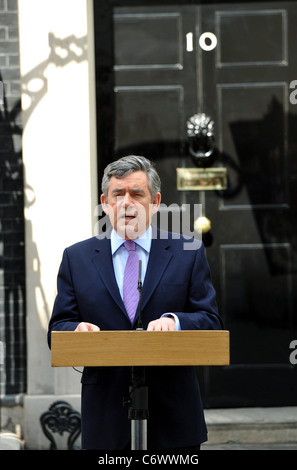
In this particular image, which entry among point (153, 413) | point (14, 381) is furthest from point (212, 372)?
point (153, 413)

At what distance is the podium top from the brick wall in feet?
11.1

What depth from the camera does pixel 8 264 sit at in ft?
20.2

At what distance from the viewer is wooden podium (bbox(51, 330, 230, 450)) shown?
9.16ft

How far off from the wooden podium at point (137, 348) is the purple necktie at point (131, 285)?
1.91 ft

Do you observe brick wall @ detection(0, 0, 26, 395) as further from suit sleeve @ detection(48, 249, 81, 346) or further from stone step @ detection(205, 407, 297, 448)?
suit sleeve @ detection(48, 249, 81, 346)

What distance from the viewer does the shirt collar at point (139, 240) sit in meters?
3.46

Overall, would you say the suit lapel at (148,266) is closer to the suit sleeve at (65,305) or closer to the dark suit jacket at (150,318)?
the dark suit jacket at (150,318)

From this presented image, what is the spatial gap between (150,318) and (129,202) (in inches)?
19.0

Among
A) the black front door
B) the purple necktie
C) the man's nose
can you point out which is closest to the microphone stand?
the purple necktie

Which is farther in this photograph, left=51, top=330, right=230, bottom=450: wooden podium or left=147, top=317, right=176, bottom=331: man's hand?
left=147, top=317, right=176, bottom=331: man's hand

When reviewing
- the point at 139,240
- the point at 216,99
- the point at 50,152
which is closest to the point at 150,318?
the point at 139,240

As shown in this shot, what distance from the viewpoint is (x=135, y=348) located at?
279 centimetres
